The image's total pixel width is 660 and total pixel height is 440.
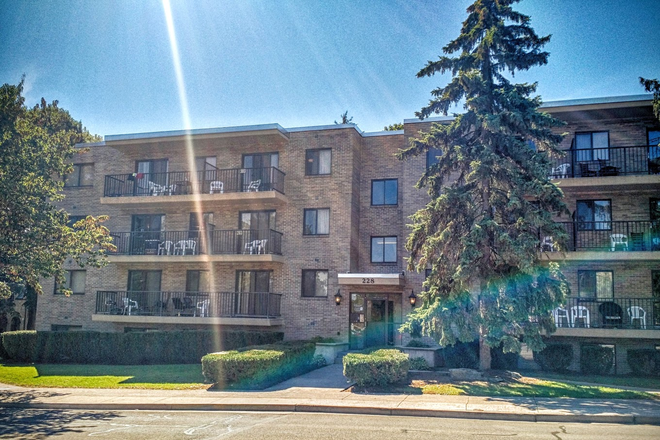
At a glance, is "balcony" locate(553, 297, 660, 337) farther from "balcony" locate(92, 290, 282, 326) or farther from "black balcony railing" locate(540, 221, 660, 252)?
"balcony" locate(92, 290, 282, 326)

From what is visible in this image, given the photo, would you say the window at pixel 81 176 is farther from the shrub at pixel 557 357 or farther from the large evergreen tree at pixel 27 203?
the shrub at pixel 557 357

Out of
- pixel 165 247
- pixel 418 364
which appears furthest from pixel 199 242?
pixel 418 364

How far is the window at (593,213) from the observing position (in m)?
21.2

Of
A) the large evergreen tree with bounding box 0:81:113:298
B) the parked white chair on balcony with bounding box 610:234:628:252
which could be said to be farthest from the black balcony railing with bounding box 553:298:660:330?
the large evergreen tree with bounding box 0:81:113:298

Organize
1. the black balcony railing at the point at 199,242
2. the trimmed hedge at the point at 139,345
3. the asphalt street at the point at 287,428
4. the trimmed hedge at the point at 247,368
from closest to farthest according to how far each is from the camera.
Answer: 1. the asphalt street at the point at 287,428
2. the trimmed hedge at the point at 247,368
3. the trimmed hedge at the point at 139,345
4. the black balcony railing at the point at 199,242

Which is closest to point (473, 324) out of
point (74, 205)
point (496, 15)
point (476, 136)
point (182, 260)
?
point (476, 136)

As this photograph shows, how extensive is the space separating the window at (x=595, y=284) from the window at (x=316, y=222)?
33.2ft

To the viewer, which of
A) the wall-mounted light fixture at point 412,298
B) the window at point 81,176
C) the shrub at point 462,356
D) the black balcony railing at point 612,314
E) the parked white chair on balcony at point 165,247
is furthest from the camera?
the window at point 81,176

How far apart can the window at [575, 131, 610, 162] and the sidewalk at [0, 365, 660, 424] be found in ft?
35.7

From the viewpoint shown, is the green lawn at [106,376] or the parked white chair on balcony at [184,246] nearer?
the green lawn at [106,376]

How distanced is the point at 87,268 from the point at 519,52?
21.3 meters

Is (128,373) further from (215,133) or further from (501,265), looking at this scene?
(501,265)

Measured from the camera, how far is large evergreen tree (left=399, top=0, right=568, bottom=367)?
15.6 meters

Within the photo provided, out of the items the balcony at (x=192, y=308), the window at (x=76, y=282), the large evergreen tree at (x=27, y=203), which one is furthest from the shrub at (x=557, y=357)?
the window at (x=76, y=282)
